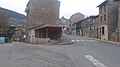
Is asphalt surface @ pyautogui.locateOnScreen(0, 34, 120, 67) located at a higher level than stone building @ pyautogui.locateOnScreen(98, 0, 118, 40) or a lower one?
lower

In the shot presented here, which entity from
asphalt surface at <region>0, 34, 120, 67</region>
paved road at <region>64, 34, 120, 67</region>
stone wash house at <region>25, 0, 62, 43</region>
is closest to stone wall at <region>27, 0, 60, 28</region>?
stone wash house at <region>25, 0, 62, 43</region>

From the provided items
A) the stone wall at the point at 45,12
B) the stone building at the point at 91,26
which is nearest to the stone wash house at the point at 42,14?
the stone wall at the point at 45,12

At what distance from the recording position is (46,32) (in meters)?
45.3

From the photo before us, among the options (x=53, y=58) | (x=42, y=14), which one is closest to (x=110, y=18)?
(x=42, y=14)

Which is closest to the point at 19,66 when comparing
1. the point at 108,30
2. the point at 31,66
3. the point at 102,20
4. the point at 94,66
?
the point at 31,66

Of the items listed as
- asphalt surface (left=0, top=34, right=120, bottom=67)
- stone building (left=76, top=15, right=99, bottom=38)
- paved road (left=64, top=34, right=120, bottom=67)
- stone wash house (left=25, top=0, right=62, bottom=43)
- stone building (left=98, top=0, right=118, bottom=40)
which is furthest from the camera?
stone building (left=76, top=15, right=99, bottom=38)

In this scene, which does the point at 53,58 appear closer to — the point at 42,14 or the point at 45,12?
the point at 45,12

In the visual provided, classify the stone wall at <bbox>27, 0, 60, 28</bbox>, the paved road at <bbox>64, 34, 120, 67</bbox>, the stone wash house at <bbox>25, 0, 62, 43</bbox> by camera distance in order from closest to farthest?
the paved road at <bbox>64, 34, 120, 67</bbox>
the stone wash house at <bbox>25, 0, 62, 43</bbox>
the stone wall at <bbox>27, 0, 60, 28</bbox>

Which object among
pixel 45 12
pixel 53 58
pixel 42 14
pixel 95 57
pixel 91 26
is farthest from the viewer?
pixel 91 26

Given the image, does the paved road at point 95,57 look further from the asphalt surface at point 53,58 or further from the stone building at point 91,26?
the stone building at point 91,26

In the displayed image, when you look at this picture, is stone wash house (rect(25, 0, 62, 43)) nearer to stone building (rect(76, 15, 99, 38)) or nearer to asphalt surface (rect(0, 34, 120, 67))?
stone building (rect(76, 15, 99, 38))

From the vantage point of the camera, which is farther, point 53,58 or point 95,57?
point 95,57

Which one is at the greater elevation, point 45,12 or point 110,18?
point 45,12

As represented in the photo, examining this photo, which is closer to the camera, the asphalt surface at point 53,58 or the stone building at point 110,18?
the asphalt surface at point 53,58
